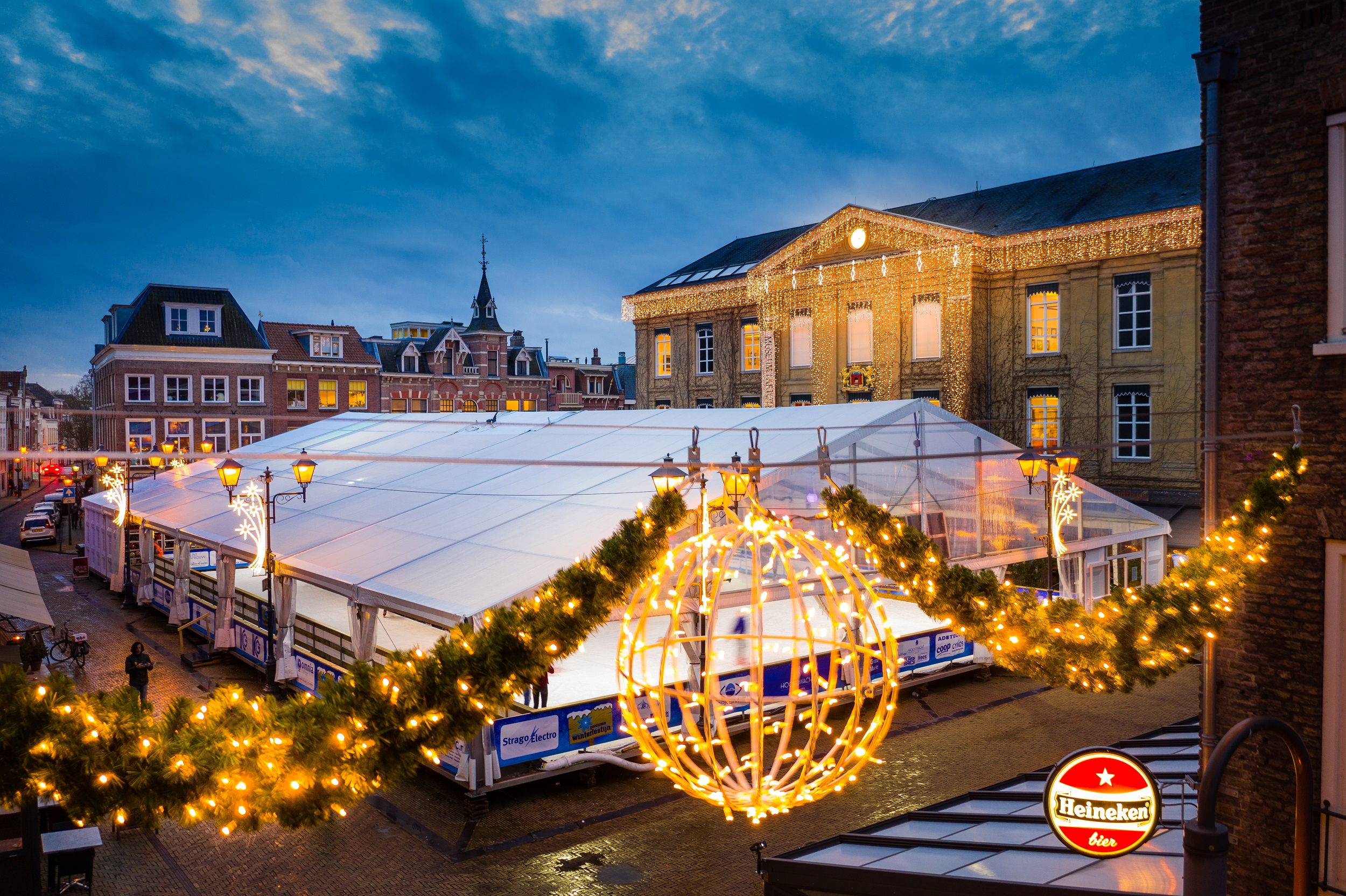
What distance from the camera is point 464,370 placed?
2280 inches

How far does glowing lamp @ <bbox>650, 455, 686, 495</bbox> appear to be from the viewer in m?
5.67

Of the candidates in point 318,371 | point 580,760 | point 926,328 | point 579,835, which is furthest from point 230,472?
point 318,371

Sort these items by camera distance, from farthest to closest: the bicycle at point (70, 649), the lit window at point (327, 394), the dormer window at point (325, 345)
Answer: the lit window at point (327, 394), the dormer window at point (325, 345), the bicycle at point (70, 649)

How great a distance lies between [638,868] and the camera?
388 inches

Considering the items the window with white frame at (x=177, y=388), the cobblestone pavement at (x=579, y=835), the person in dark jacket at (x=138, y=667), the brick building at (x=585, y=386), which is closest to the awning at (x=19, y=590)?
the person in dark jacket at (x=138, y=667)

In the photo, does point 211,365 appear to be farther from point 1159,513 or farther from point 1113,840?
point 1113,840

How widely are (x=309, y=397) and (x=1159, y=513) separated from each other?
41.8 metres

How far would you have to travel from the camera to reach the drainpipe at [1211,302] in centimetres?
652

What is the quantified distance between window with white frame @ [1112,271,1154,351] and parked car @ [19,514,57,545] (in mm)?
42014

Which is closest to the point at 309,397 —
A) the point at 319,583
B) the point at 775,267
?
the point at 775,267

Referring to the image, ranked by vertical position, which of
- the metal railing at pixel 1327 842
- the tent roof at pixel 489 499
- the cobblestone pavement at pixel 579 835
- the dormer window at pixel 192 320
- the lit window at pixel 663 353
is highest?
the dormer window at pixel 192 320

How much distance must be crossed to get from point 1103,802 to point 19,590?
1351 cm

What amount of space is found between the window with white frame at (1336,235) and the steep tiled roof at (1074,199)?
864 inches

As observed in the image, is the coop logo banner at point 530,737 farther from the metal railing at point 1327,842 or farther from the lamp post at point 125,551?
the lamp post at point 125,551
